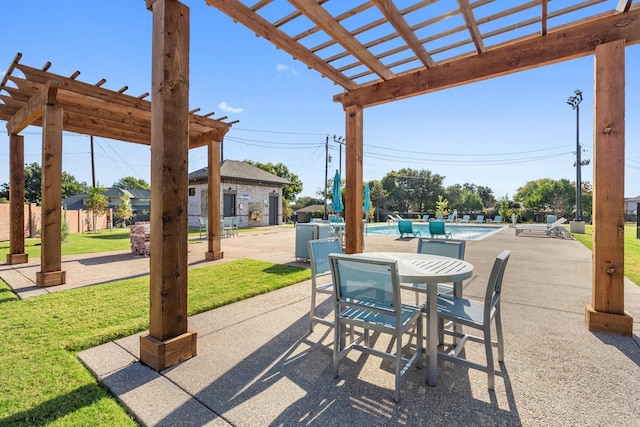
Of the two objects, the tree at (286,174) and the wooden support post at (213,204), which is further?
the tree at (286,174)

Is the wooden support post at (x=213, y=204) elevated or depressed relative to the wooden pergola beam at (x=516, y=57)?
depressed

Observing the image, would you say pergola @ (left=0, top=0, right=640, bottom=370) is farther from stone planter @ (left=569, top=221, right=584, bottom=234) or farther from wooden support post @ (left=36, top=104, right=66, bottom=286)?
stone planter @ (left=569, top=221, right=584, bottom=234)

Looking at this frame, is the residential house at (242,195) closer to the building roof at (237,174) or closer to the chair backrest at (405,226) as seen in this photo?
the building roof at (237,174)

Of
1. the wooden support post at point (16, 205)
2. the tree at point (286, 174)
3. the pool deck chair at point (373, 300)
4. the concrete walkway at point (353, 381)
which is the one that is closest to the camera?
the concrete walkway at point (353, 381)

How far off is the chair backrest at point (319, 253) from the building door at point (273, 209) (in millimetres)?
18101

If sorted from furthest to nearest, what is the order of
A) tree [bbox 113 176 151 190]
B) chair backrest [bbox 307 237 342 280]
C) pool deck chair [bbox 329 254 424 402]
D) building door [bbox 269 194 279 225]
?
tree [bbox 113 176 151 190] → building door [bbox 269 194 279 225] → chair backrest [bbox 307 237 342 280] → pool deck chair [bbox 329 254 424 402]

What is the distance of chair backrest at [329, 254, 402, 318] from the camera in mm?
1841

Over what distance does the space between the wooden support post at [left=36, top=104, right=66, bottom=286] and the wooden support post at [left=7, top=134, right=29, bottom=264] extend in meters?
2.69

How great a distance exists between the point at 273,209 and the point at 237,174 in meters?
4.18

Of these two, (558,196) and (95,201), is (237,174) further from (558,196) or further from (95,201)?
(558,196)

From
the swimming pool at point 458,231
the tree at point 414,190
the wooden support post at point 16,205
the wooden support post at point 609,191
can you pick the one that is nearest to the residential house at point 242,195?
the swimming pool at point 458,231

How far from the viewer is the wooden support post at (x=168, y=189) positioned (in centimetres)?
219

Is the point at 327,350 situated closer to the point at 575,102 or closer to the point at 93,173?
the point at 575,102

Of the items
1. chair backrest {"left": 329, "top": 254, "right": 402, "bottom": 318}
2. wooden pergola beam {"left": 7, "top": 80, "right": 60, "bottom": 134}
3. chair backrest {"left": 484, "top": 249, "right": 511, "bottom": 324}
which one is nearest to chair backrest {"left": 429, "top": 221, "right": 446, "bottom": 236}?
chair backrest {"left": 484, "top": 249, "right": 511, "bottom": 324}
